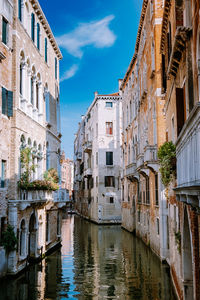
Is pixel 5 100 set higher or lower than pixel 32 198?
higher

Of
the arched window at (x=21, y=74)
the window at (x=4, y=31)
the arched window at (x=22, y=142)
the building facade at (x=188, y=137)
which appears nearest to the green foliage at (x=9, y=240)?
the arched window at (x=22, y=142)

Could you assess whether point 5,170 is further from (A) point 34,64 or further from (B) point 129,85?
(B) point 129,85

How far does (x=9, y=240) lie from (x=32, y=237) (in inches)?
162

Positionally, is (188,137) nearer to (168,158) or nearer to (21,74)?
(168,158)

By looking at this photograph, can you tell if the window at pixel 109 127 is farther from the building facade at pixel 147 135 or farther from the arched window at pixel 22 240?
the arched window at pixel 22 240

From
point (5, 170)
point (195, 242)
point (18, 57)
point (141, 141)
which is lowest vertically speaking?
point (195, 242)

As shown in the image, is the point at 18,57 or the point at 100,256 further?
the point at 100,256

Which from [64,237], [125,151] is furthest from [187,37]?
[125,151]

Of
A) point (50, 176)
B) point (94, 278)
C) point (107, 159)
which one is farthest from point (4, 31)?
point (107, 159)

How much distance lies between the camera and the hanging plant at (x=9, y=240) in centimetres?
1345

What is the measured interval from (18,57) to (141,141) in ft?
38.4

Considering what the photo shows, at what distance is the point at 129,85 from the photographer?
1264 inches

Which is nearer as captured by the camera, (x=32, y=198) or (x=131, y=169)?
(x=32, y=198)

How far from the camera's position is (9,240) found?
1352 centimetres
